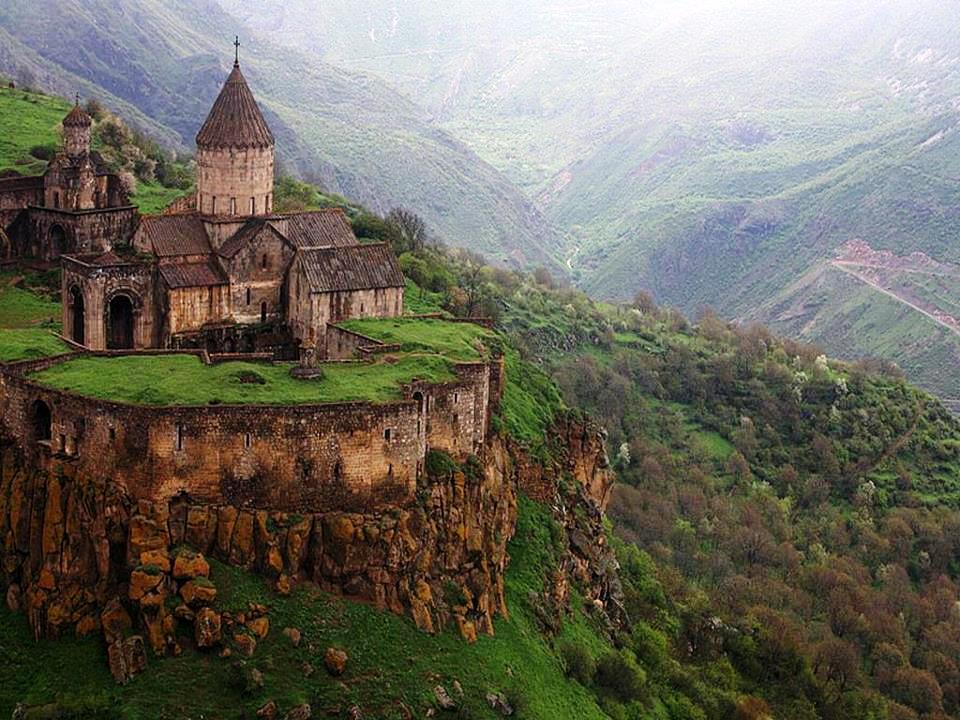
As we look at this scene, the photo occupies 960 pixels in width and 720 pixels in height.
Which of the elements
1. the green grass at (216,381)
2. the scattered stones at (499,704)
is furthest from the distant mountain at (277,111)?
the scattered stones at (499,704)

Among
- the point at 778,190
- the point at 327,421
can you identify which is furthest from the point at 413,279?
the point at 778,190

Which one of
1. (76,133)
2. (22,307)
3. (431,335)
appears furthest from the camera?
(76,133)

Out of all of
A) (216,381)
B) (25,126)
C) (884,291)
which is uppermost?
(25,126)

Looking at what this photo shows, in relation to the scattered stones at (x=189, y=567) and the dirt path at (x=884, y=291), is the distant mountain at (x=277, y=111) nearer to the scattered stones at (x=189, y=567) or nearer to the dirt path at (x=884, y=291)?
the dirt path at (x=884, y=291)

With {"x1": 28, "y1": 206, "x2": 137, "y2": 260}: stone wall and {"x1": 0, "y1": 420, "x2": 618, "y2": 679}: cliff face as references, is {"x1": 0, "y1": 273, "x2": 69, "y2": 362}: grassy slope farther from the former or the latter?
{"x1": 0, "y1": 420, "x2": 618, "y2": 679}: cliff face

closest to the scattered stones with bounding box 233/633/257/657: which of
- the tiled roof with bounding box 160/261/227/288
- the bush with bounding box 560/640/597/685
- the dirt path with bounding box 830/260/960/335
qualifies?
the bush with bounding box 560/640/597/685

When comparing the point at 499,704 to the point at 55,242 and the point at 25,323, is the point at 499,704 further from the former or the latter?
the point at 55,242

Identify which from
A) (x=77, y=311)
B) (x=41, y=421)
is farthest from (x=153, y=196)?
(x=41, y=421)
